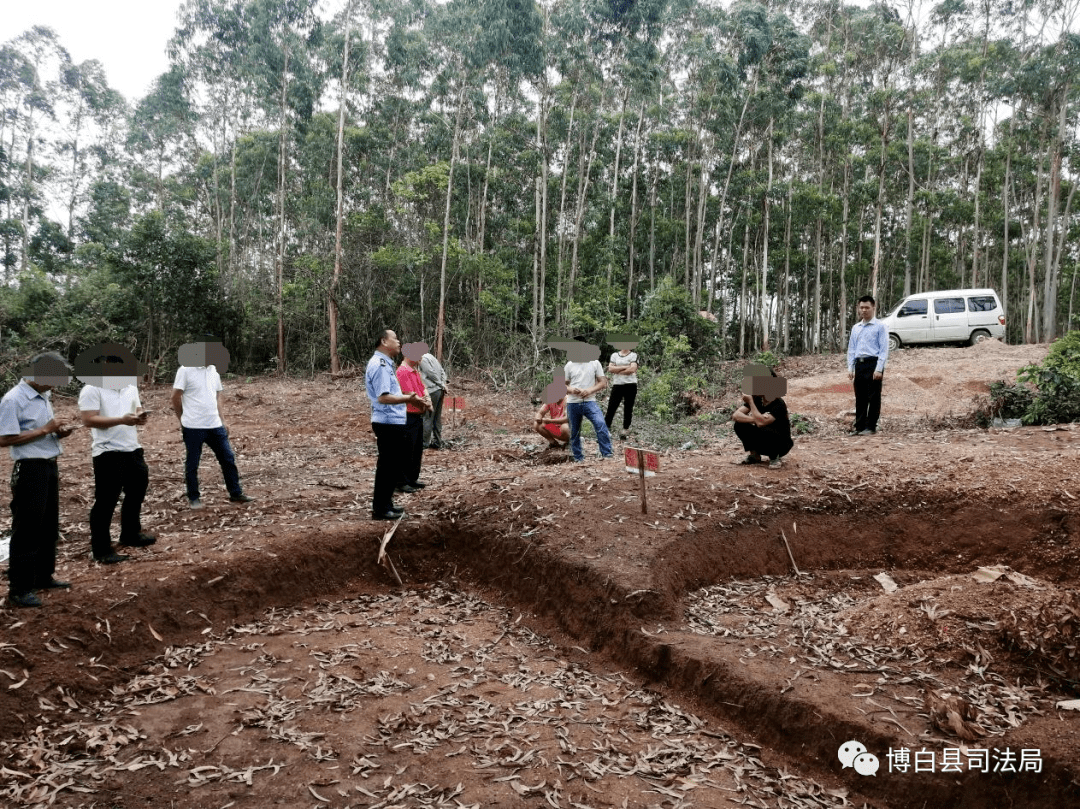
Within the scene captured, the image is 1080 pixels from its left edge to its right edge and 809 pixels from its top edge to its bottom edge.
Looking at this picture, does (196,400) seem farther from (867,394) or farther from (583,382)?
(867,394)

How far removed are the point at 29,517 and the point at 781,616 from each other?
452 centimetres

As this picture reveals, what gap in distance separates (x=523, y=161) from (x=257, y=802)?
73.8 ft

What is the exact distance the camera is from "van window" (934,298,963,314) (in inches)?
642

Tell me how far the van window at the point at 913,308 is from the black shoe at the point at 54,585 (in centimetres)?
1784

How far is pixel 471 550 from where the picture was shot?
5.41 meters

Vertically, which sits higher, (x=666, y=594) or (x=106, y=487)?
(x=106, y=487)

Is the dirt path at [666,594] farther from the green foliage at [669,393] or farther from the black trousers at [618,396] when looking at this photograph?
the green foliage at [669,393]

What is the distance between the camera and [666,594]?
169 inches

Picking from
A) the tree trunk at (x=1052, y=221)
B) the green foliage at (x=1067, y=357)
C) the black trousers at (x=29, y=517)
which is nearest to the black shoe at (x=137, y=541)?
the black trousers at (x=29, y=517)

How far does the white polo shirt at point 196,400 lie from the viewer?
5703mm

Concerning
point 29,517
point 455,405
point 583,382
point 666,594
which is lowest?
point 666,594

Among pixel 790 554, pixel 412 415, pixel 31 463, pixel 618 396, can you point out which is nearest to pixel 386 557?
pixel 412 415

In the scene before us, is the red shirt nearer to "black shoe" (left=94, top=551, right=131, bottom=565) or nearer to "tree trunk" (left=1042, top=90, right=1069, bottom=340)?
"black shoe" (left=94, top=551, right=131, bottom=565)

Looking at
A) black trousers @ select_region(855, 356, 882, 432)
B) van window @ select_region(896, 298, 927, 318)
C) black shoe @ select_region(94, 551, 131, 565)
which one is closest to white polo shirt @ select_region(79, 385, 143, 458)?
black shoe @ select_region(94, 551, 131, 565)
